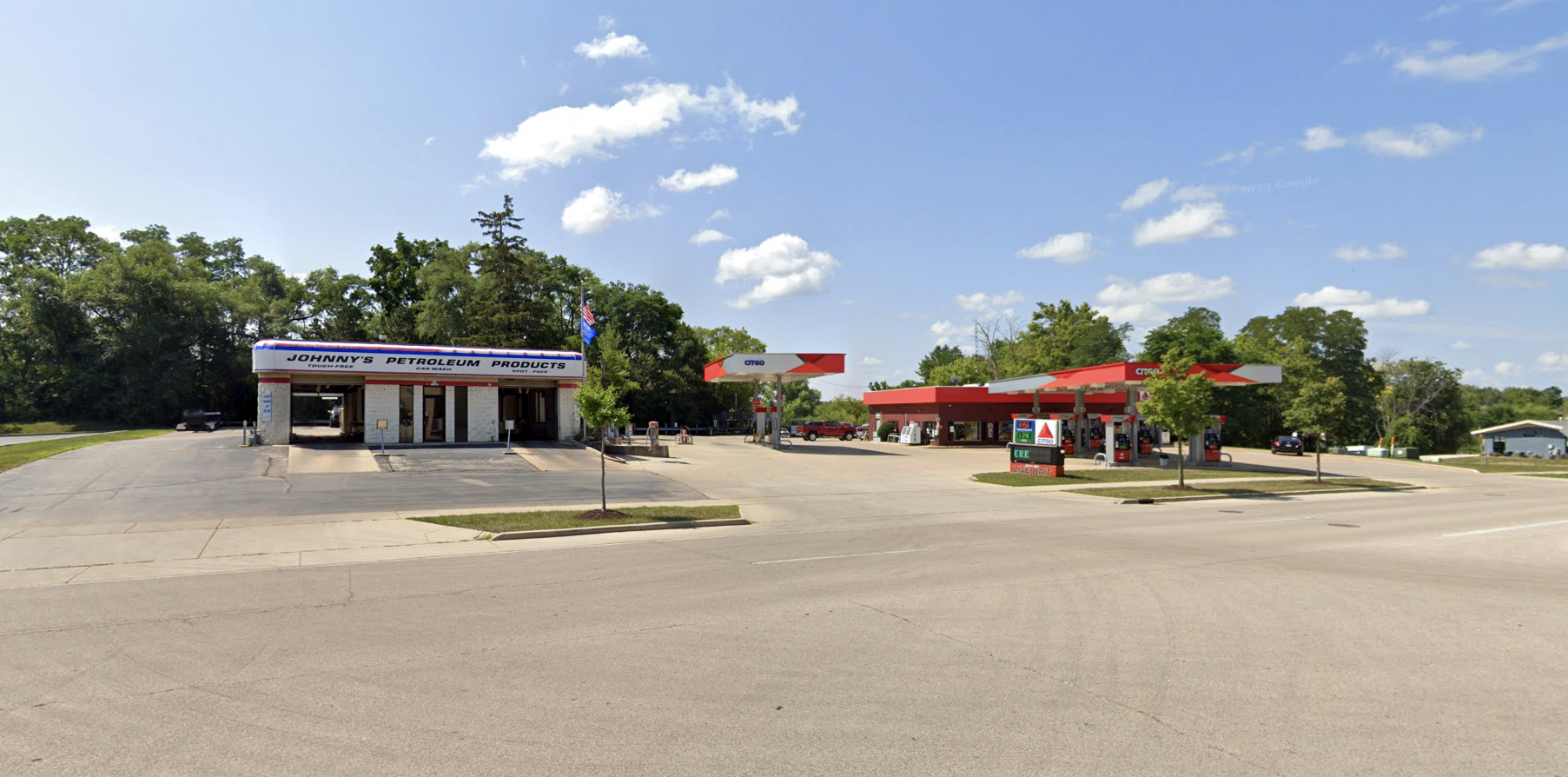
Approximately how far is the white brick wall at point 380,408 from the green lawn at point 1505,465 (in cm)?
5978

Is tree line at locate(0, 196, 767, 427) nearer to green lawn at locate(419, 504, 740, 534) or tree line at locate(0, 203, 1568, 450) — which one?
tree line at locate(0, 203, 1568, 450)

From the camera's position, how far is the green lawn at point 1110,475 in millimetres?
31969

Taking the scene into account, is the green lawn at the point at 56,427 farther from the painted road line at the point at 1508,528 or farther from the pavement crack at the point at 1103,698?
the painted road line at the point at 1508,528

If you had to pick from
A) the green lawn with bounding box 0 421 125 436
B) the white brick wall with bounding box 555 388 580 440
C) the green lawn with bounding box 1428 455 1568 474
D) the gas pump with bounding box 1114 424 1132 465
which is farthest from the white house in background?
the green lawn with bounding box 0 421 125 436

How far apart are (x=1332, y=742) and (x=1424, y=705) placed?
1420 millimetres

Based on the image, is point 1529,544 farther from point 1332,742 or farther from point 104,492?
point 104,492

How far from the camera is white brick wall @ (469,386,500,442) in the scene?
40.3 m

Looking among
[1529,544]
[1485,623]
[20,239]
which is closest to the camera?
[1485,623]

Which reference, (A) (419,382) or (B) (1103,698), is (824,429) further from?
(B) (1103,698)

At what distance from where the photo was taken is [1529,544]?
1659 centimetres

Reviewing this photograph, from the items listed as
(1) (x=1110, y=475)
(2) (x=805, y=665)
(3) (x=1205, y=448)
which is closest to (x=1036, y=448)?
(1) (x=1110, y=475)

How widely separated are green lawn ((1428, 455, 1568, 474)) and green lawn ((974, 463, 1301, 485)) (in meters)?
19.8

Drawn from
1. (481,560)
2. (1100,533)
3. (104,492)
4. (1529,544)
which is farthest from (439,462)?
(1529,544)

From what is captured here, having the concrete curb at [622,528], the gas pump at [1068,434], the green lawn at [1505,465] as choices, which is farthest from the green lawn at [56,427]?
the green lawn at [1505,465]
